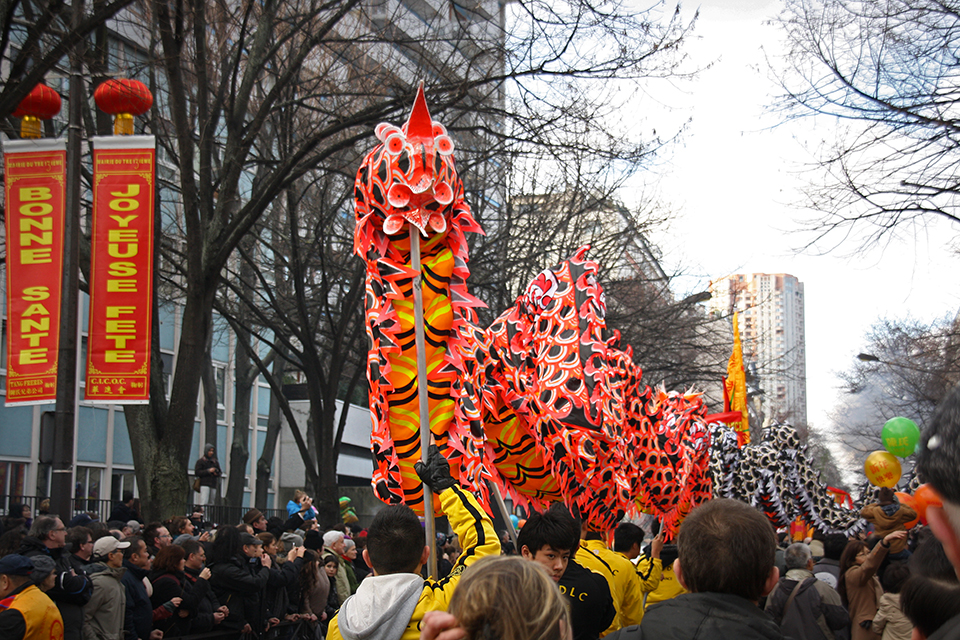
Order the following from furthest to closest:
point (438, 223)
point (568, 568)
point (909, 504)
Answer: point (909, 504) → point (438, 223) → point (568, 568)

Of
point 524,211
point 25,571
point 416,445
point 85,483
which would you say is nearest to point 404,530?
point 416,445

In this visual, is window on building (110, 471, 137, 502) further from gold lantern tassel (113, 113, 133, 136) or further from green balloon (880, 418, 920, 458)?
green balloon (880, 418, 920, 458)

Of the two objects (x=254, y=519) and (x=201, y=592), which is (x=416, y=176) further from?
(x=254, y=519)

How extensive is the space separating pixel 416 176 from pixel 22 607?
339 centimetres

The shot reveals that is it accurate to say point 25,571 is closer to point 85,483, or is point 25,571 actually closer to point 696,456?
point 696,456

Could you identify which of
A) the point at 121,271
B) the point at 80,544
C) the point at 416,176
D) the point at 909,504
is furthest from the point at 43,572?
the point at 909,504

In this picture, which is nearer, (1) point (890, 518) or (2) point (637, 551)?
(1) point (890, 518)

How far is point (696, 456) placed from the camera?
39.5 ft

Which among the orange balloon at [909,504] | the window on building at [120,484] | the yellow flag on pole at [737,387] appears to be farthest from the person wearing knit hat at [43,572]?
the window on building at [120,484]

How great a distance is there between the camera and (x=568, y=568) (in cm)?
494

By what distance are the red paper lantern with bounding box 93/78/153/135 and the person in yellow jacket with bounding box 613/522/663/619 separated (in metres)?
5.94

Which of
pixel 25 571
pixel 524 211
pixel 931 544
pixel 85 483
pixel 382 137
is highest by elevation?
pixel 524 211

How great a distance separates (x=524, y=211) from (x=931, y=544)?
1626 centimetres

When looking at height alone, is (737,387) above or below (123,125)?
below
